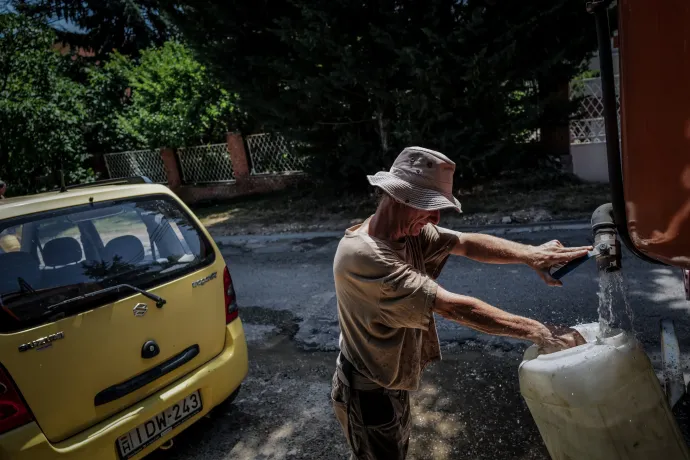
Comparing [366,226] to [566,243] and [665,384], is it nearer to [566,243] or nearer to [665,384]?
[665,384]

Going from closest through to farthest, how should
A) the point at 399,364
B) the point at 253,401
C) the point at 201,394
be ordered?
the point at 399,364 < the point at 201,394 < the point at 253,401

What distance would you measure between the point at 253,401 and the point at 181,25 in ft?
28.7

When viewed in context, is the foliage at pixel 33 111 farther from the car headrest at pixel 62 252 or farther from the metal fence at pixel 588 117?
the metal fence at pixel 588 117

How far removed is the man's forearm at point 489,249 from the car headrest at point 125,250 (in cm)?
178

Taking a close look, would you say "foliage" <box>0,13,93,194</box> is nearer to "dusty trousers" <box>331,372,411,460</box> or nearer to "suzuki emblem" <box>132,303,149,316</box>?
"suzuki emblem" <box>132,303,149,316</box>

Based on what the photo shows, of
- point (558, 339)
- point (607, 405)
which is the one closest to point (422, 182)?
point (558, 339)

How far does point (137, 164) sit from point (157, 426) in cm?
1454

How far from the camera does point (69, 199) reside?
8.77 feet

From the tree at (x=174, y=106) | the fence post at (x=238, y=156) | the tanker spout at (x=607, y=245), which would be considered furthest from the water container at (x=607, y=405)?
the tree at (x=174, y=106)

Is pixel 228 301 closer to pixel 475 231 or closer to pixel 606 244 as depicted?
pixel 606 244

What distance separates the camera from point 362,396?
1.96 metres

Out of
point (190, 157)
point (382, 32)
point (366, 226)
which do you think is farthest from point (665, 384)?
point (190, 157)

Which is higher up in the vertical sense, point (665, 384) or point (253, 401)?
point (665, 384)

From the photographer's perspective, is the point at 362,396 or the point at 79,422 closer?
the point at 362,396
